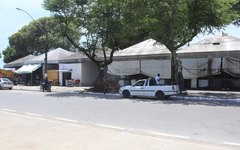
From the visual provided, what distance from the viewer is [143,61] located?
42.0 m

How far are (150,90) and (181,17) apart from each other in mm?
6409

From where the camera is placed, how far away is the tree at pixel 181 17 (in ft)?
92.7

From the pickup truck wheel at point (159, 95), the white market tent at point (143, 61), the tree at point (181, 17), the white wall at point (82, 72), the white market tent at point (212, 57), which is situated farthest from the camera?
the white wall at point (82, 72)

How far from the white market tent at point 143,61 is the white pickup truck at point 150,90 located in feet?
35.8

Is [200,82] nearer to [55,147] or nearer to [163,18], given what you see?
[163,18]

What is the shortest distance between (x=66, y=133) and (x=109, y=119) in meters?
4.52

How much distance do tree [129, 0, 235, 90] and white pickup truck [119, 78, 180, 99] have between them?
381 centimetres

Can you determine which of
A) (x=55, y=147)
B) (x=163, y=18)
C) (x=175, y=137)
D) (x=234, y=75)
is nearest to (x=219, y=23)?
(x=163, y=18)

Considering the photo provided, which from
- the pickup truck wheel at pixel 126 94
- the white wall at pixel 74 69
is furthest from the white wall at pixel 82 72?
the pickup truck wheel at pixel 126 94

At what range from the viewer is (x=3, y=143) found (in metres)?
9.25

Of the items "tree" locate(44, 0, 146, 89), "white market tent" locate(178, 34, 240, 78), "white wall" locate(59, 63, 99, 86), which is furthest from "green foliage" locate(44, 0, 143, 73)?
"white wall" locate(59, 63, 99, 86)

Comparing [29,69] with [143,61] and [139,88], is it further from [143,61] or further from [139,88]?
[139,88]

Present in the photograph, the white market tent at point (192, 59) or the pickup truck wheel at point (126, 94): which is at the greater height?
the white market tent at point (192, 59)

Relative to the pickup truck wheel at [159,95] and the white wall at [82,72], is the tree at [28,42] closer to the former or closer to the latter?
the white wall at [82,72]
